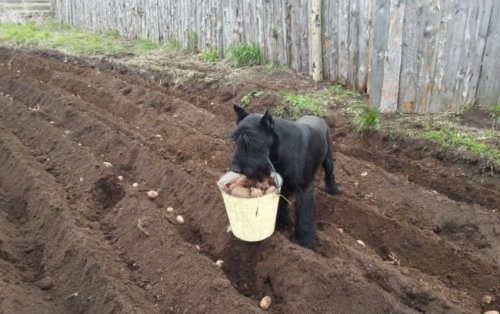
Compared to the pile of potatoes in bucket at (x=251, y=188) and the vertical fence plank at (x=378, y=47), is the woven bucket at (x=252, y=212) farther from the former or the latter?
the vertical fence plank at (x=378, y=47)

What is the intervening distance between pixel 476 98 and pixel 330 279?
483 cm

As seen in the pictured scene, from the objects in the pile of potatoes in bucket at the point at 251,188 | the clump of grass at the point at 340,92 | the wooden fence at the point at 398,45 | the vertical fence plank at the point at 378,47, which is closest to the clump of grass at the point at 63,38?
the wooden fence at the point at 398,45

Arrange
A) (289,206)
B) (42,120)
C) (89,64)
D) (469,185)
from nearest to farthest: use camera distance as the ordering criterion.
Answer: (289,206) < (469,185) < (42,120) < (89,64)

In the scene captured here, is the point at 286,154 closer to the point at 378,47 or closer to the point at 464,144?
the point at 464,144

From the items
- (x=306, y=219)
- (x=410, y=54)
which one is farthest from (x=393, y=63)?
(x=306, y=219)

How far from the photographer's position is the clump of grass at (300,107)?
303 inches

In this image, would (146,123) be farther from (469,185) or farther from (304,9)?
(469,185)

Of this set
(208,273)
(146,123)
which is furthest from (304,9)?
(208,273)

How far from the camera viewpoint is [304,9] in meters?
9.21

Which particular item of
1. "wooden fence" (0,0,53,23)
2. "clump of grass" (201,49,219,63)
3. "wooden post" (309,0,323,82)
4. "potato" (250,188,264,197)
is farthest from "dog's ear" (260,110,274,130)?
"wooden fence" (0,0,53,23)

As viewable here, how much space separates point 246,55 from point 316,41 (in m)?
2.13

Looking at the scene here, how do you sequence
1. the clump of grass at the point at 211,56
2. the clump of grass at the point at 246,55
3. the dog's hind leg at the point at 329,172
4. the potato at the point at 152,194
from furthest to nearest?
1. the clump of grass at the point at 211,56
2. the clump of grass at the point at 246,55
3. the potato at the point at 152,194
4. the dog's hind leg at the point at 329,172

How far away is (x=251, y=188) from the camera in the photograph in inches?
157

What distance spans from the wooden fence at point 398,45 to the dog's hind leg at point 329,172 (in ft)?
7.68
